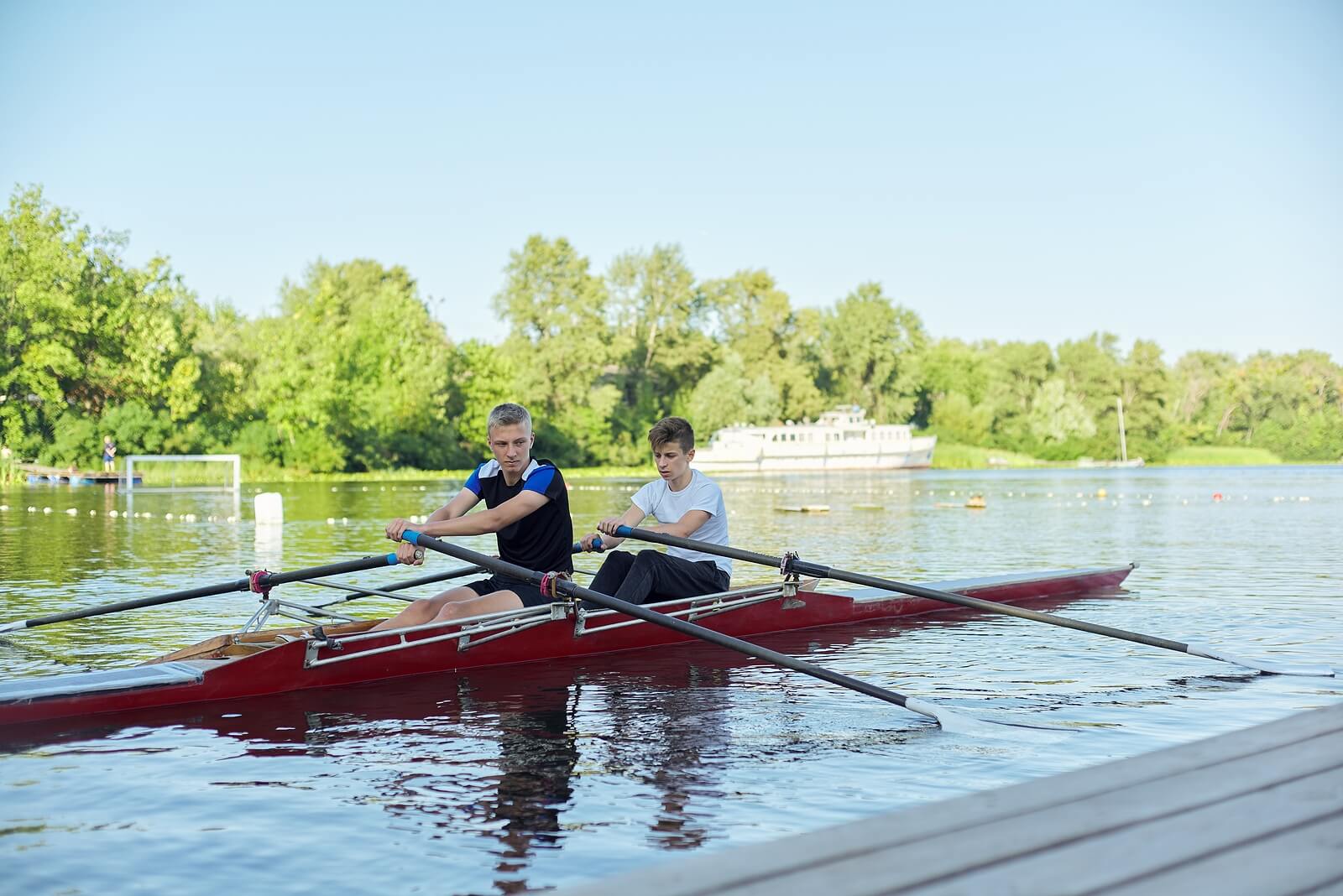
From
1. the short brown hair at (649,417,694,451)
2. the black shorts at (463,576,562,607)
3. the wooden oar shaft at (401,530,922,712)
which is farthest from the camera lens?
the short brown hair at (649,417,694,451)

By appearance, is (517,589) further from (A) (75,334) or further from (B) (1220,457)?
(B) (1220,457)

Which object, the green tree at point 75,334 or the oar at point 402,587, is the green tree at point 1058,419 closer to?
the green tree at point 75,334

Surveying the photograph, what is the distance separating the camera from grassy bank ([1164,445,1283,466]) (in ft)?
259

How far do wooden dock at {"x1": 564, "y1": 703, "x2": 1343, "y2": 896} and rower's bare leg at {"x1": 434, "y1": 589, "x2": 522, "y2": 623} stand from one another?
183 inches

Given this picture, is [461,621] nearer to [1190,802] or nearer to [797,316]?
[1190,802]

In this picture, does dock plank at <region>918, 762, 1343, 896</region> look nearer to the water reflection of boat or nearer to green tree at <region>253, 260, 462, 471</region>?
green tree at <region>253, 260, 462, 471</region>

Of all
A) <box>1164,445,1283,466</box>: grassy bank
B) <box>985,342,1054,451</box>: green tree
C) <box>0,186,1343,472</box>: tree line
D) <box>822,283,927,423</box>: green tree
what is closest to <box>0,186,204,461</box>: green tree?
<box>0,186,1343,472</box>: tree line

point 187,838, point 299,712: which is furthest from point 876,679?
point 187,838

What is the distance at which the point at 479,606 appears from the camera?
7.12m

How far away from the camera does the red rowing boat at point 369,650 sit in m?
5.88

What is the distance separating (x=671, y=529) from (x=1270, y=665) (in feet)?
12.6

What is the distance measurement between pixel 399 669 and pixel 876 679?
2907 millimetres

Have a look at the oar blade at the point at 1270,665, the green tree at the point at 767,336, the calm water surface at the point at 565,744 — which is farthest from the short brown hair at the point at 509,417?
the green tree at the point at 767,336

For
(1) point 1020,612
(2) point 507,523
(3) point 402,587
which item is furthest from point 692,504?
(1) point 1020,612
